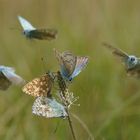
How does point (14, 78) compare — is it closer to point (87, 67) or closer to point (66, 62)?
point (66, 62)

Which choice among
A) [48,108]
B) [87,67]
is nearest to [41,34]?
[48,108]

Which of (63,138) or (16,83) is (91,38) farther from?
(16,83)

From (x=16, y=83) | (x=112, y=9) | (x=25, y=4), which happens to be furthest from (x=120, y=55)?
(x=25, y=4)

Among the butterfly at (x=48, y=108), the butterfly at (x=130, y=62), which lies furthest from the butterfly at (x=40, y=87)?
the butterfly at (x=130, y=62)

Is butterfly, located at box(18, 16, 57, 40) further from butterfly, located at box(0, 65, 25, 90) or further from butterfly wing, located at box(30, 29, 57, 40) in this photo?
butterfly, located at box(0, 65, 25, 90)

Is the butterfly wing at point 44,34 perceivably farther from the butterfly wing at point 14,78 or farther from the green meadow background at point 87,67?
the butterfly wing at point 14,78
